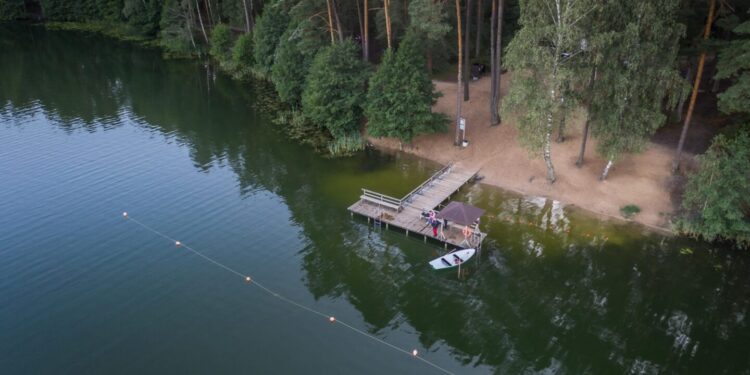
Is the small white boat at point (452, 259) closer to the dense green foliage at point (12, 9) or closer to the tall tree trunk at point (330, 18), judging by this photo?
the tall tree trunk at point (330, 18)

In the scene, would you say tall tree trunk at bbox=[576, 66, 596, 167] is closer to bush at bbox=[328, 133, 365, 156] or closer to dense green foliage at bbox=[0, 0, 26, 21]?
bush at bbox=[328, 133, 365, 156]

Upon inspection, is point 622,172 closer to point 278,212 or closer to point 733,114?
point 733,114

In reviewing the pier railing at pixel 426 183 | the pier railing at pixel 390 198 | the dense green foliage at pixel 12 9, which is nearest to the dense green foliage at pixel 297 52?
the pier railing at pixel 426 183

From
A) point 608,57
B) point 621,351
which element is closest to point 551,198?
point 608,57

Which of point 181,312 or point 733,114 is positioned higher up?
point 733,114

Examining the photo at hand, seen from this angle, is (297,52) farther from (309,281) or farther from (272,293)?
(272,293)
